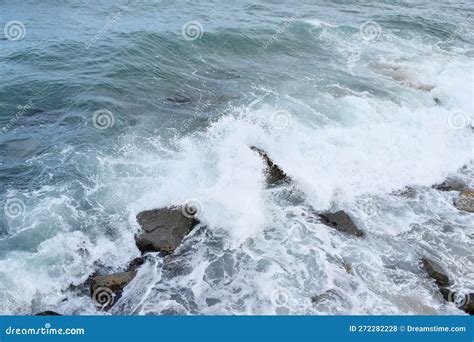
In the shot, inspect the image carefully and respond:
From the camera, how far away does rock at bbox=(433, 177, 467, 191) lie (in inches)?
487

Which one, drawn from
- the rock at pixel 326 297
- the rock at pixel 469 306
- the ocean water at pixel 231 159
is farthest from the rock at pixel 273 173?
the rock at pixel 469 306

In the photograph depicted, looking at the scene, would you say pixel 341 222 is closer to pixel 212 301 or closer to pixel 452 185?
pixel 212 301

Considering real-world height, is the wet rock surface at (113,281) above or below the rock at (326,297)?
below

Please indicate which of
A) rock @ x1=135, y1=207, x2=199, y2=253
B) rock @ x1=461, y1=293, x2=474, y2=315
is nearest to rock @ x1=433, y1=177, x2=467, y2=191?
rock @ x1=461, y1=293, x2=474, y2=315

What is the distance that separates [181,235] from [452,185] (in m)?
7.65

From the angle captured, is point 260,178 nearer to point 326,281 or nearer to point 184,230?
point 184,230

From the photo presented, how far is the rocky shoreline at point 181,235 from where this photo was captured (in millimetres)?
8672

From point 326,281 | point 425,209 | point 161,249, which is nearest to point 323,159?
point 425,209

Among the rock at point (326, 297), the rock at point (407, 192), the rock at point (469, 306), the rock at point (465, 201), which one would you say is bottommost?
the rock at point (326, 297)

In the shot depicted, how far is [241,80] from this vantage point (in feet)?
57.9

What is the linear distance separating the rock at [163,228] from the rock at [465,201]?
264 inches

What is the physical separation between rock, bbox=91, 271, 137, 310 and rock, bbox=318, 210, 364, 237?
470cm

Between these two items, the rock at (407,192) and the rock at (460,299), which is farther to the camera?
the rock at (407,192)

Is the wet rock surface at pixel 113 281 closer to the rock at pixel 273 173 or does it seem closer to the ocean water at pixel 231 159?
the ocean water at pixel 231 159
